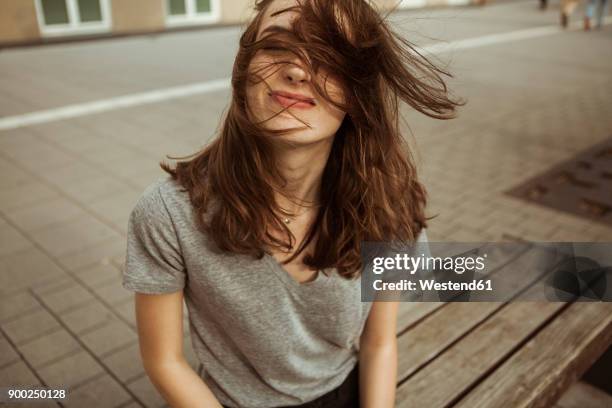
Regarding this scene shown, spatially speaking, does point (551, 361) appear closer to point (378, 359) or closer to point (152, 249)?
point (378, 359)

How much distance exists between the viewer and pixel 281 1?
1.29 meters

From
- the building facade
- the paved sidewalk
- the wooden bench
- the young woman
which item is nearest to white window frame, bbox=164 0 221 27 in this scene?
the building facade

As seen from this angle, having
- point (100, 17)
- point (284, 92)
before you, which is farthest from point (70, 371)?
point (100, 17)

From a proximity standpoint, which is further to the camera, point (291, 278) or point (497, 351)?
point (497, 351)

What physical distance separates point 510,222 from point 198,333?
9.91 feet

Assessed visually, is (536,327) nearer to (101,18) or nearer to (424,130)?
(424,130)

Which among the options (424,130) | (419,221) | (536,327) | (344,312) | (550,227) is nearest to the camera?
(344,312)

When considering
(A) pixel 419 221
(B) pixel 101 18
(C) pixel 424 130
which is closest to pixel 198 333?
(A) pixel 419 221

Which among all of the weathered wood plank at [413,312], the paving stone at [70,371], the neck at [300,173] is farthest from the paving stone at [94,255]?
the neck at [300,173]

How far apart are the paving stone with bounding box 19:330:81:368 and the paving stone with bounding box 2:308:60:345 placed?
5cm

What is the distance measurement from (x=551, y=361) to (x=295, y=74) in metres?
1.34

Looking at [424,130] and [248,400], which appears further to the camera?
[424,130]

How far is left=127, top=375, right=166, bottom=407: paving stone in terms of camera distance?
2.29 meters

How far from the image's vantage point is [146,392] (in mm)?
2348
